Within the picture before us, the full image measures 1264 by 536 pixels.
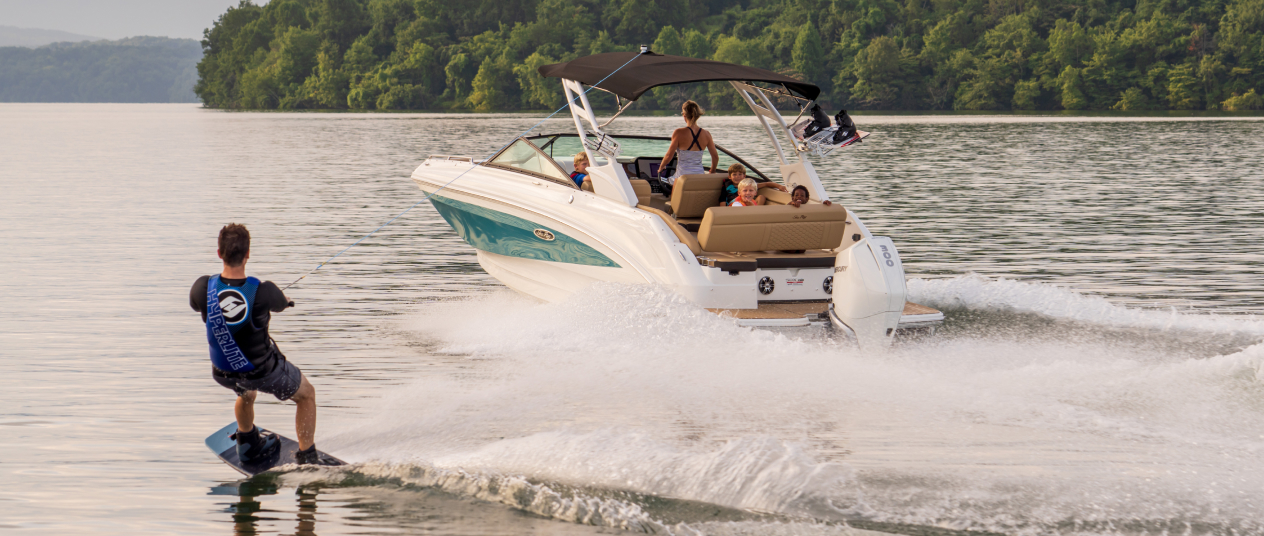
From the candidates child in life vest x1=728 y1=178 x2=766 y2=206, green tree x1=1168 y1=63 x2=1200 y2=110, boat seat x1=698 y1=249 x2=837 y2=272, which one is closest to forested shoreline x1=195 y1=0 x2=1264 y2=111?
green tree x1=1168 y1=63 x2=1200 y2=110

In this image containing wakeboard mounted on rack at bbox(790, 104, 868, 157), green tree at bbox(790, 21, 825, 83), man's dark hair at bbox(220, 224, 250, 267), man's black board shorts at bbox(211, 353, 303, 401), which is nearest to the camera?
man's dark hair at bbox(220, 224, 250, 267)

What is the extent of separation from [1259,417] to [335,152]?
32.5 metres

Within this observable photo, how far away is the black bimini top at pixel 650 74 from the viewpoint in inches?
323

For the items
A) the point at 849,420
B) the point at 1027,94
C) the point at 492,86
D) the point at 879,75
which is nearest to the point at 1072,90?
the point at 1027,94

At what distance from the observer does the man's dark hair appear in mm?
4672

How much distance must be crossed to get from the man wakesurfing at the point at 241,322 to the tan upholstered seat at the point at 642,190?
4.19 metres

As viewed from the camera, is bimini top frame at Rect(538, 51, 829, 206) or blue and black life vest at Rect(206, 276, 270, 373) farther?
bimini top frame at Rect(538, 51, 829, 206)

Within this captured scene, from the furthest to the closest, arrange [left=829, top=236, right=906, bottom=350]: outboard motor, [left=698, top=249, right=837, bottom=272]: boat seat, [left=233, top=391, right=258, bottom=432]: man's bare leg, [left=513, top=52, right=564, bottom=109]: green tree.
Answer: [left=513, top=52, right=564, bottom=109]: green tree → [left=698, top=249, right=837, bottom=272]: boat seat → [left=829, top=236, right=906, bottom=350]: outboard motor → [left=233, top=391, right=258, bottom=432]: man's bare leg

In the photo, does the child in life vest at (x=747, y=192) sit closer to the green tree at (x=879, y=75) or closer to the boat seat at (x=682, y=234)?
the boat seat at (x=682, y=234)

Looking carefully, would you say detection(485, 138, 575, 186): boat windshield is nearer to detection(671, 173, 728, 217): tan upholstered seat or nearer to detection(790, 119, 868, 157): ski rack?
detection(671, 173, 728, 217): tan upholstered seat

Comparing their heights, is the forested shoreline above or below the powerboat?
above

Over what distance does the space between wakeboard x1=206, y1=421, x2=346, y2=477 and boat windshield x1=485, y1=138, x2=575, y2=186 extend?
12.2ft

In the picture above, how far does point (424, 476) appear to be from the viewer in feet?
16.7

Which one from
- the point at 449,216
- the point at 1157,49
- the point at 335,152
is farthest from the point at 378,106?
the point at 449,216
